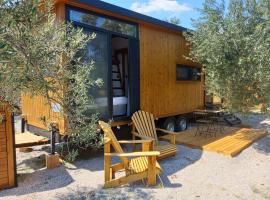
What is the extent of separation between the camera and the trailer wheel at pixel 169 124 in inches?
288

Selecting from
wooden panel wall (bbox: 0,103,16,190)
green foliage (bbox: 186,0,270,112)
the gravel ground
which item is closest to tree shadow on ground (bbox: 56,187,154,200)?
the gravel ground

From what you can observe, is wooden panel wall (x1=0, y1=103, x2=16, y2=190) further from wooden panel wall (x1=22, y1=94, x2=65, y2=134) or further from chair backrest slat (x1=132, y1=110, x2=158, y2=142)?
chair backrest slat (x1=132, y1=110, x2=158, y2=142)

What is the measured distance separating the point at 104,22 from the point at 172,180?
3.32 metres

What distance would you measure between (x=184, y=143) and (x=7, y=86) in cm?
468

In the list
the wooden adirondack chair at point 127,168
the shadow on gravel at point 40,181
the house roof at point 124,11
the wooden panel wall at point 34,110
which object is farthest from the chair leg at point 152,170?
the house roof at point 124,11

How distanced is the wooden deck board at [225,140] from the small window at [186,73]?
67.8 inches

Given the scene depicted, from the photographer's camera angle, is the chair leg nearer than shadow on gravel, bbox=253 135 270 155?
Yes

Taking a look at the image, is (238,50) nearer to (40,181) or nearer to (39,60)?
(40,181)

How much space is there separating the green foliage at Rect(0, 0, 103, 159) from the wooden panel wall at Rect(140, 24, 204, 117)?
3.60m

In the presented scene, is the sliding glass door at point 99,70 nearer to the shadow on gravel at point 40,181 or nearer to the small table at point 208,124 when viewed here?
the shadow on gravel at point 40,181

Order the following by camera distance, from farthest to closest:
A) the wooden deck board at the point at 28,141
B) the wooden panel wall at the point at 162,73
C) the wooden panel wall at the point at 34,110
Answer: the wooden panel wall at the point at 162,73
the wooden panel wall at the point at 34,110
the wooden deck board at the point at 28,141

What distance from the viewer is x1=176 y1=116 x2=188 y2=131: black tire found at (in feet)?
26.0

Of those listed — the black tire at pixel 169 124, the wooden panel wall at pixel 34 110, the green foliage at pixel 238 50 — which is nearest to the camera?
the wooden panel wall at pixel 34 110

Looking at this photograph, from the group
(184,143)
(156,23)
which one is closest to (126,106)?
(184,143)
